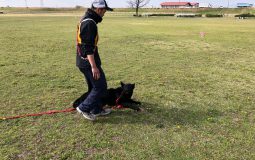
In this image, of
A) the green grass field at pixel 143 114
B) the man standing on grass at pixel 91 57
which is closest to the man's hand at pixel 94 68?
the man standing on grass at pixel 91 57

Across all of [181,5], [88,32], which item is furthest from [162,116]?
[181,5]

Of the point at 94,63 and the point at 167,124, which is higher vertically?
the point at 94,63

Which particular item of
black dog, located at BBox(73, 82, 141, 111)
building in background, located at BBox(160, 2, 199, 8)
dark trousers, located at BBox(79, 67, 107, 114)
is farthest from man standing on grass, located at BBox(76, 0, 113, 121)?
building in background, located at BBox(160, 2, 199, 8)

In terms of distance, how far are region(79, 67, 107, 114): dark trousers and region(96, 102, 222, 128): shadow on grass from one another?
0.25 m

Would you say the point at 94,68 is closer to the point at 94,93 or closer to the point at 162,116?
the point at 94,93

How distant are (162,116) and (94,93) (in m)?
1.38

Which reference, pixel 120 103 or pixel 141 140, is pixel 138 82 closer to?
pixel 120 103

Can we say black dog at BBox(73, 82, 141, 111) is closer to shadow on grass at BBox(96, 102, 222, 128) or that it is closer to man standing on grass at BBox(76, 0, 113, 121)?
shadow on grass at BBox(96, 102, 222, 128)

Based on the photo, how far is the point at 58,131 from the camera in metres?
5.31

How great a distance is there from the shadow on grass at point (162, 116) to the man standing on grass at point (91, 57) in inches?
11.6

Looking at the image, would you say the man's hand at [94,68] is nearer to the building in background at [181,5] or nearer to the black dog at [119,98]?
the black dog at [119,98]

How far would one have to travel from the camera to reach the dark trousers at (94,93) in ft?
18.2

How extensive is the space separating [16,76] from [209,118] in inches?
228

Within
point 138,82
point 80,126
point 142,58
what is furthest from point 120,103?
point 142,58
